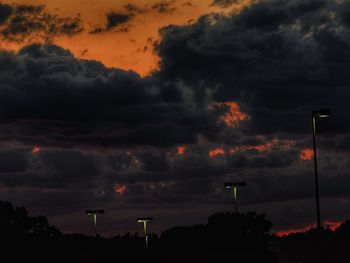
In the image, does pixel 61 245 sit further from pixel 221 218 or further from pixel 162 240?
pixel 221 218

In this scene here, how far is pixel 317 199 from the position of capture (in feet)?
157

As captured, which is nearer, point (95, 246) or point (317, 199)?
point (317, 199)

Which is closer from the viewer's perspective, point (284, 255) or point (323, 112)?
point (323, 112)

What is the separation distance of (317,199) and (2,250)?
245 feet

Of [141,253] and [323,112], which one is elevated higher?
[323,112]

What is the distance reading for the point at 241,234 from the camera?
405ft

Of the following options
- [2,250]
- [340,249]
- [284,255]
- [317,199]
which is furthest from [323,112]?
[284,255]

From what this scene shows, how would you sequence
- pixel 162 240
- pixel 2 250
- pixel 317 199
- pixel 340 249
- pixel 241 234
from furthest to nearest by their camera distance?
pixel 162 240
pixel 241 234
pixel 2 250
pixel 340 249
pixel 317 199

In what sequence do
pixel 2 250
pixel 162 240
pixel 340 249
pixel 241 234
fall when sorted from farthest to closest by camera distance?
pixel 162 240
pixel 241 234
pixel 2 250
pixel 340 249

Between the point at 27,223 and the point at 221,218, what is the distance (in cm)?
3274

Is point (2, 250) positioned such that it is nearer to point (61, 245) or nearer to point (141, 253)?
point (61, 245)

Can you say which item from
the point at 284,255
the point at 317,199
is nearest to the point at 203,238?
the point at 284,255

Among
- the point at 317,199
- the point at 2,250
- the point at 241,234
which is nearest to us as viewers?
Result: the point at 317,199

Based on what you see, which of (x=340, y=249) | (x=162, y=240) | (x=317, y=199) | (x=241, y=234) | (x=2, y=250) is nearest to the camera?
(x=317, y=199)
